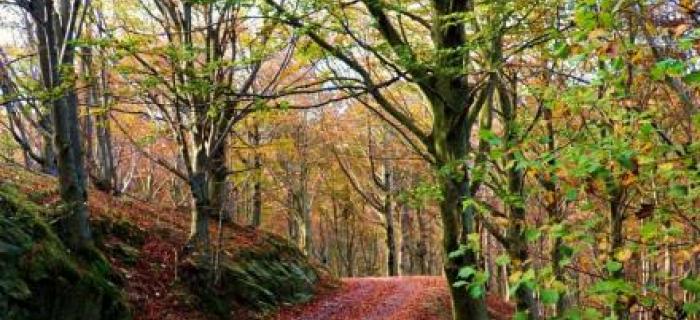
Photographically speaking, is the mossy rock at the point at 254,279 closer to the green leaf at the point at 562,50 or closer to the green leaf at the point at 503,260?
the green leaf at the point at 503,260

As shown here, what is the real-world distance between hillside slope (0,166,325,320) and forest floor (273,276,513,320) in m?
0.81

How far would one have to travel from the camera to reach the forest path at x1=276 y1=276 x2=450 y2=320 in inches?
568

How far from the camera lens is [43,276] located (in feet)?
25.3

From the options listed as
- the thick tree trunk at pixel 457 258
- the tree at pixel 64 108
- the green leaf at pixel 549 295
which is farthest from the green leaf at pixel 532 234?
the tree at pixel 64 108

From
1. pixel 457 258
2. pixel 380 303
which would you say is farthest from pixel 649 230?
pixel 380 303

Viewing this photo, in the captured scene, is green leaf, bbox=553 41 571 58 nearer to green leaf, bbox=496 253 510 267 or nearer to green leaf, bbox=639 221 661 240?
green leaf, bbox=639 221 661 240

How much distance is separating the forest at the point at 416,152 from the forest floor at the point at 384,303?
0.12 metres

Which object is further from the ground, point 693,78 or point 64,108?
point 64,108

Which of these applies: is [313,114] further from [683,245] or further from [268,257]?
[683,245]

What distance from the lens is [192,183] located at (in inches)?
462

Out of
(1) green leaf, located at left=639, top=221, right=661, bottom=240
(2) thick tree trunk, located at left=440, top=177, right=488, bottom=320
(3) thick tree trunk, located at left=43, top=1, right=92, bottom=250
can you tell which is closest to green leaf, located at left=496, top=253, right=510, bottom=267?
(1) green leaf, located at left=639, top=221, right=661, bottom=240

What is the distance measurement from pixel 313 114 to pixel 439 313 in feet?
47.2

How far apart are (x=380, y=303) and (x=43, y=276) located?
10328mm

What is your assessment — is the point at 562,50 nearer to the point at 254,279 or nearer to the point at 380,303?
the point at 254,279
